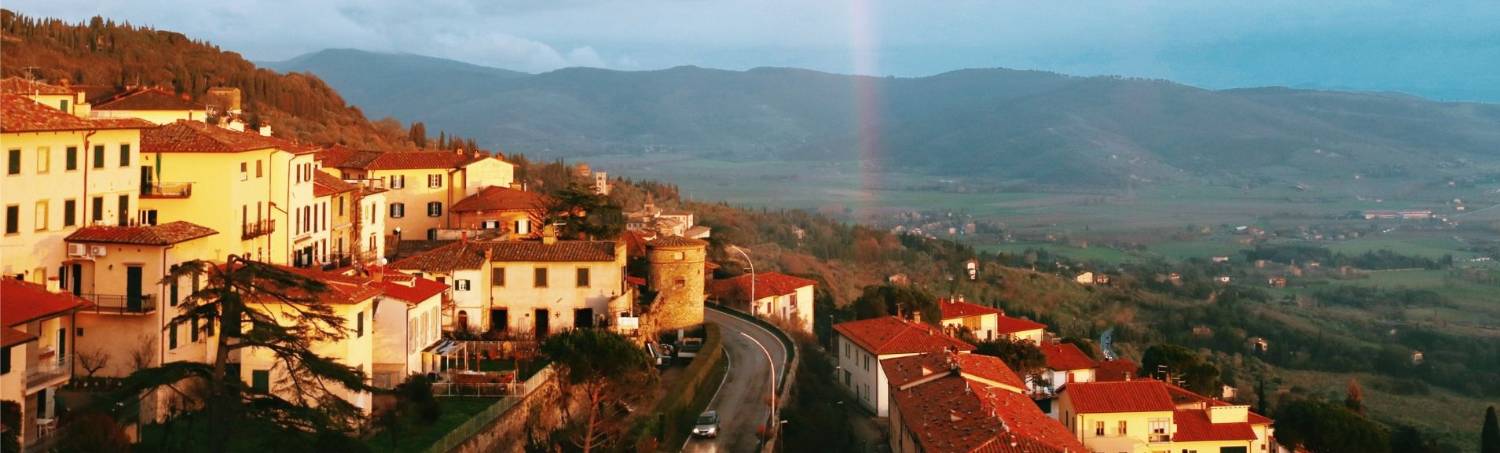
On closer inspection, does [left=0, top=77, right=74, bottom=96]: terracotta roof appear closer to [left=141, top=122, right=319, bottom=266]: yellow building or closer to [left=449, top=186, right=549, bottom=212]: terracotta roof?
[left=141, top=122, right=319, bottom=266]: yellow building

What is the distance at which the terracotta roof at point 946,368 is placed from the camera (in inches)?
1458

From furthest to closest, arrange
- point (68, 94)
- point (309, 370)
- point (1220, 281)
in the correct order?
point (1220, 281), point (68, 94), point (309, 370)

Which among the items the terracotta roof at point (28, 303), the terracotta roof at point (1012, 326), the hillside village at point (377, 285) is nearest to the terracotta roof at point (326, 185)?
the hillside village at point (377, 285)

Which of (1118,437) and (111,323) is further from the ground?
(111,323)

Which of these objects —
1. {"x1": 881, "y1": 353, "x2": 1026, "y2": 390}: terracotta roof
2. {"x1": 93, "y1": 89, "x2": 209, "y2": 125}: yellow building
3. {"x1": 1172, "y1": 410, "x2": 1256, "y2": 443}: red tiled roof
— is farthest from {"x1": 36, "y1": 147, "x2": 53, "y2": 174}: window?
{"x1": 1172, "y1": 410, "x2": 1256, "y2": 443}: red tiled roof

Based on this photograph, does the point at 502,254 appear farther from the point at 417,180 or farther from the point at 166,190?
the point at 417,180

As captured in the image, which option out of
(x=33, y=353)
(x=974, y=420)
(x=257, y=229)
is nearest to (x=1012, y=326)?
(x=974, y=420)

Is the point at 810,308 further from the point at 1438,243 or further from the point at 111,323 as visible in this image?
the point at 1438,243

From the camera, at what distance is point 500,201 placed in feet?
158

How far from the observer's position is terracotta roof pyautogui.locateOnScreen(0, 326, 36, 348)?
20219 millimetres

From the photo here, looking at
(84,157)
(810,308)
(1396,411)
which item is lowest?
(1396,411)

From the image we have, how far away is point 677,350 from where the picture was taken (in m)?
38.1

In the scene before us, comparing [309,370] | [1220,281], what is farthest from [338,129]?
[1220,281]

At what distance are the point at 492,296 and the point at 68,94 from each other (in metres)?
10.4
